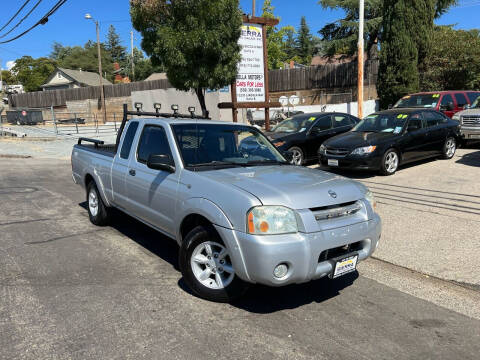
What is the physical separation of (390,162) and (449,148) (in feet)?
8.92

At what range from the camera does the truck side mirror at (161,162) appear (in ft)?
13.4

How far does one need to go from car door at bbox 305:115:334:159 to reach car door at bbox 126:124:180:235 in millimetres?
7092

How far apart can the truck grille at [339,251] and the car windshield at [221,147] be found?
4.63 ft

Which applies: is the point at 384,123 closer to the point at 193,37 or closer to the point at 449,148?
the point at 449,148

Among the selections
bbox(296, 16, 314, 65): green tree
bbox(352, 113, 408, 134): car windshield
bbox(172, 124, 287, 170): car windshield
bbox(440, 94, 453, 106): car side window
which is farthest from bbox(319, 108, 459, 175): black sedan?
bbox(296, 16, 314, 65): green tree

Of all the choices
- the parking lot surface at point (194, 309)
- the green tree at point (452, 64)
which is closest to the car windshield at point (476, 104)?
the parking lot surface at point (194, 309)

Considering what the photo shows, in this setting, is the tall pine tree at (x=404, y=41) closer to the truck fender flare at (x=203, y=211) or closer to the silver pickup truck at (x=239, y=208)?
the silver pickup truck at (x=239, y=208)

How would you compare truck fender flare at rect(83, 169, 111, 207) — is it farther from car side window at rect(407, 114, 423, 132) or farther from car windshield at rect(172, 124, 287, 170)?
car side window at rect(407, 114, 423, 132)

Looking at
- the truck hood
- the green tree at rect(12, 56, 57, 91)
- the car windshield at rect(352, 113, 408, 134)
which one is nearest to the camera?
the truck hood

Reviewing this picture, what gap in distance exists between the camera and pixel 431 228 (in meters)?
5.74

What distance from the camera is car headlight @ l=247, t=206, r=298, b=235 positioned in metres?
3.25

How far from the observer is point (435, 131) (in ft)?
34.3

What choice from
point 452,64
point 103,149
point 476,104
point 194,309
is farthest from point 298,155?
point 452,64

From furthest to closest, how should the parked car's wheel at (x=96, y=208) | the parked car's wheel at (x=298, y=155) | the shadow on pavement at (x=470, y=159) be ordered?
the parked car's wheel at (x=298, y=155) → the shadow on pavement at (x=470, y=159) → the parked car's wheel at (x=96, y=208)
